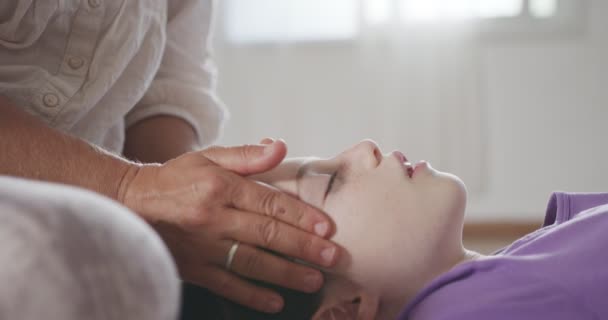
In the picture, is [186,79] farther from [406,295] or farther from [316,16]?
[316,16]

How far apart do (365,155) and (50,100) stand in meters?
0.51

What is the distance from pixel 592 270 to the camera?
2.33 ft

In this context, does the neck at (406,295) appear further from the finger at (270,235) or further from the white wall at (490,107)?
the white wall at (490,107)

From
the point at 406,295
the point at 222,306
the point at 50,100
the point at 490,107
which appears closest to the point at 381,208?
the point at 406,295

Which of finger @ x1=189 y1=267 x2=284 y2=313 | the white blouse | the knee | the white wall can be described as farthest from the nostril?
the white wall

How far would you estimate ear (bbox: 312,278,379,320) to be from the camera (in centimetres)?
87

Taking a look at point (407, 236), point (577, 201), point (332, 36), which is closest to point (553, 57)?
point (332, 36)

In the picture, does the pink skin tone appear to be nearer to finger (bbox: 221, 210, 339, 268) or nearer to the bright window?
finger (bbox: 221, 210, 339, 268)

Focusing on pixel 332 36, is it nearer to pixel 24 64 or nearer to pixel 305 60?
pixel 305 60

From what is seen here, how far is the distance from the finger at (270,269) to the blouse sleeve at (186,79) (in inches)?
23.0

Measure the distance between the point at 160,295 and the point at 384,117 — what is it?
252 centimetres

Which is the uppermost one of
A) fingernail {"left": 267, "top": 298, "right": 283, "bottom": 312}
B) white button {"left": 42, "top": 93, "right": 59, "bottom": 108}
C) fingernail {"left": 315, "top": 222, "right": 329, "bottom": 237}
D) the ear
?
white button {"left": 42, "top": 93, "right": 59, "bottom": 108}

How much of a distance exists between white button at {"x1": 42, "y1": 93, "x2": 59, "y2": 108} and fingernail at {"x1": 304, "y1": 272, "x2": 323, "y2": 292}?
1.66ft

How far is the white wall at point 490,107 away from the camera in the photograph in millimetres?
2834
